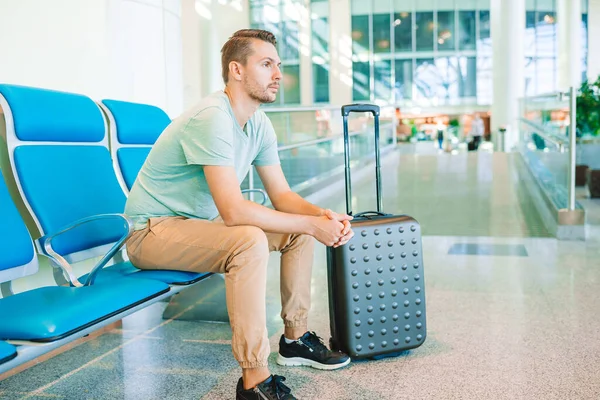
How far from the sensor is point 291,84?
18.7 metres

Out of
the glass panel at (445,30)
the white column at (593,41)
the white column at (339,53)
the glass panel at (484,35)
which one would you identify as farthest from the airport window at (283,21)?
the white column at (593,41)

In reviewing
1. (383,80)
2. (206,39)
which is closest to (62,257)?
(206,39)

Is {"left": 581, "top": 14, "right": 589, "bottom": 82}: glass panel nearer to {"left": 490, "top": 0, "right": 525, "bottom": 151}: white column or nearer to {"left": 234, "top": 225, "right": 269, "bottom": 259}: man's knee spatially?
{"left": 490, "top": 0, "right": 525, "bottom": 151}: white column

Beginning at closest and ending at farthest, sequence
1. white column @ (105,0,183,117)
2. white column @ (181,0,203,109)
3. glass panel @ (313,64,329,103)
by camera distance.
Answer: white column @ (105,0,183,117)
white column @ (181,0,203,109)
glass panel @ (313,64,329,103)

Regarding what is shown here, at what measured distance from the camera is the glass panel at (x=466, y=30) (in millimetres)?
18641

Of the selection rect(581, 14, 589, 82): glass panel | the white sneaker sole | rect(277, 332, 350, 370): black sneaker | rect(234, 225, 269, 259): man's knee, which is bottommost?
the white sneaker sole

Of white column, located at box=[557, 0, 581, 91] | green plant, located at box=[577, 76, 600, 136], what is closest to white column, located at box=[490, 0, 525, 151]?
white column, located at box=[557, 0, 581, 91]

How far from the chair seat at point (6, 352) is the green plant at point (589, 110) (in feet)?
29.0

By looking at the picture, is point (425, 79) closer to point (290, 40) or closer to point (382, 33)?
point (382, 33)

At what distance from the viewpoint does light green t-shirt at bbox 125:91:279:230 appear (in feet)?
6.04

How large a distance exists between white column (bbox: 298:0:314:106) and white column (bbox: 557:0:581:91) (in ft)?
23.3

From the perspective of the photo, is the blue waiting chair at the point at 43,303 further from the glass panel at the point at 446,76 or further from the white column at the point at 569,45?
the glass panel at the point at 446,76

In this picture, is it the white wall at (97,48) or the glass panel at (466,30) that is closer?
the white wall at (97,48)

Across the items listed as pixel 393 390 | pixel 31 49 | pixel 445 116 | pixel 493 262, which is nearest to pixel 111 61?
pixel 31 49
